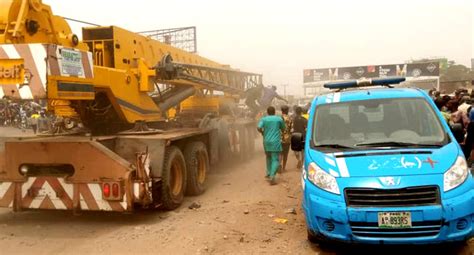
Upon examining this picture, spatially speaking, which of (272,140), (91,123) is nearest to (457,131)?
(272,140)

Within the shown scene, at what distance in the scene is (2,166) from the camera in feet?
20.5

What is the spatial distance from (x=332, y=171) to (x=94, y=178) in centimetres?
323

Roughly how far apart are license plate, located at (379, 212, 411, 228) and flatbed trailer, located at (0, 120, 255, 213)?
3.23 meters

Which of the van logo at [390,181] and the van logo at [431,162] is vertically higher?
the van logo at [431,162]

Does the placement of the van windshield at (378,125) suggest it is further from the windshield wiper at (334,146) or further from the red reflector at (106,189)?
the red reflector at (106,189)

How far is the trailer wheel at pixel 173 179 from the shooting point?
659 centimetres

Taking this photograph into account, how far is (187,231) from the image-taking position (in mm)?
5723

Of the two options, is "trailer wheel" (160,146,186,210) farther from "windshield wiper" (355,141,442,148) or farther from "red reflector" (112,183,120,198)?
"windshield wiper" (355,141,442,148)

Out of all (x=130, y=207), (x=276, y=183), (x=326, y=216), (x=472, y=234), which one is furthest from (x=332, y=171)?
(x=276, y=183)

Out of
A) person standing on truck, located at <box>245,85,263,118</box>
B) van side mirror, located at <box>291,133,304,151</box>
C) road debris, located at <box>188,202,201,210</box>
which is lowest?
road debris, located at <box>188,202,201,210</box>

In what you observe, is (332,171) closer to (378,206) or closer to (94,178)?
(378,206)

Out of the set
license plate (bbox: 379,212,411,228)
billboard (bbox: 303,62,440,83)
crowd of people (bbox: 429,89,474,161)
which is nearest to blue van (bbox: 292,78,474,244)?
license plate (bbox: 379,212,411,228)

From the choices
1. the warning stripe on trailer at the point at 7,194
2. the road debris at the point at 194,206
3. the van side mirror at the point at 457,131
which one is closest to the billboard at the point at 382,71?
the road debris at the point at 194,206

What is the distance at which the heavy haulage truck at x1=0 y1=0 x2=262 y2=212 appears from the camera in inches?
207
